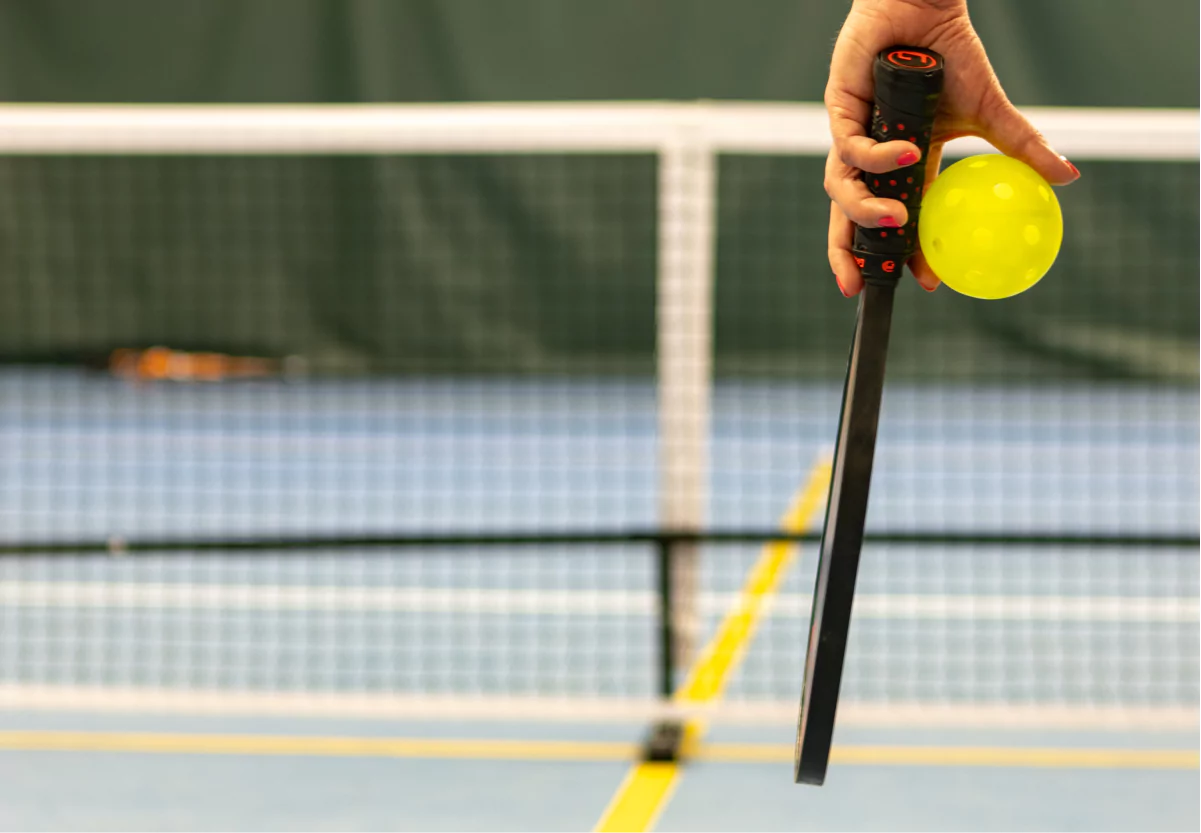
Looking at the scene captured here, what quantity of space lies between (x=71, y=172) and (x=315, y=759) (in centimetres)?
992

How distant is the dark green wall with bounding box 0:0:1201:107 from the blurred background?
0.04m

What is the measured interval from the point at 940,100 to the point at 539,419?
912cm

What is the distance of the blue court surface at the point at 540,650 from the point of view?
322cm

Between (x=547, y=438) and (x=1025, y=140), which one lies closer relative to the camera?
(x=1025, y=140)

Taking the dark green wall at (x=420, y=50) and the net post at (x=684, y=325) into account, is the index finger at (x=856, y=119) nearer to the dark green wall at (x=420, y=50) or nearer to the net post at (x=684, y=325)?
the net post at (x=684, y=325)

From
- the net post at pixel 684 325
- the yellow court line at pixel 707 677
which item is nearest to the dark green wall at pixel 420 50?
the yellow court line at pixel 707 677

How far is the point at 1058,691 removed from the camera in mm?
4086

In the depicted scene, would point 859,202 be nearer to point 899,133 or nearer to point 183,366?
point 899,133

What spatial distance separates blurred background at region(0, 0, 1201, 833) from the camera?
132 inches

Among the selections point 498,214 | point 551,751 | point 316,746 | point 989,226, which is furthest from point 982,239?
point 498,214

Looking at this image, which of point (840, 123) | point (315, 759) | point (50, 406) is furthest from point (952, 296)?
point (840, 123)

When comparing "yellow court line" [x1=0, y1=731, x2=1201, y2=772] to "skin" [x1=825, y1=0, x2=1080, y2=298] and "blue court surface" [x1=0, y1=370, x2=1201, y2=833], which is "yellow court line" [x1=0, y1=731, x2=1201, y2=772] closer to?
"blue court surface" [x1=0, y1=370, x2=1201, y2=833]

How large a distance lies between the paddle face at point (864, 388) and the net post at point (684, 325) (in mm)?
2217

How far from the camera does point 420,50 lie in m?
11.5
